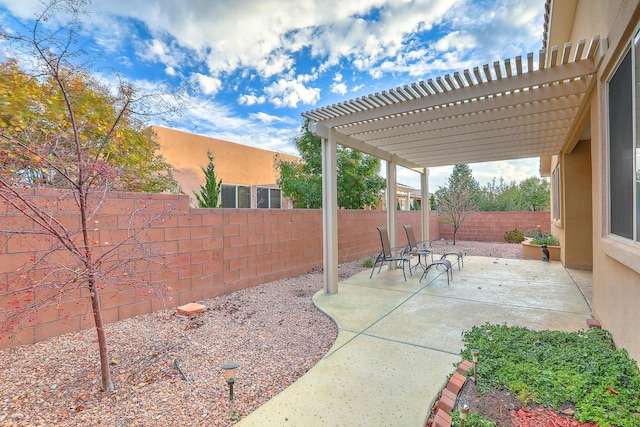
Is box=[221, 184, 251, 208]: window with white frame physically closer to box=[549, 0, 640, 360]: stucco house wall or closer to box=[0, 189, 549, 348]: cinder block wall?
box=[0, 189, 549, 348]: cinder block wall

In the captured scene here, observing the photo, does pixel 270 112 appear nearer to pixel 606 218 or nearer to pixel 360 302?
pixel 360 302

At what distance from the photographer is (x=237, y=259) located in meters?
5.45

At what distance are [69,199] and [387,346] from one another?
396 cm

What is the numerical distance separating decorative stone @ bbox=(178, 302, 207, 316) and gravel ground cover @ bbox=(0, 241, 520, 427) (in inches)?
3.0

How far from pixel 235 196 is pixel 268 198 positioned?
1451mm

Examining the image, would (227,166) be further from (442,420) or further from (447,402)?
(442,420)

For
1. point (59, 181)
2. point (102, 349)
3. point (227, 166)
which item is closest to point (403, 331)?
point (102, 349)

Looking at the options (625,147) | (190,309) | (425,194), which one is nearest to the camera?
(625,147)

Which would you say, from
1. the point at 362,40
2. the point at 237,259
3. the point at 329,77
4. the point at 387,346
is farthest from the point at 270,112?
the point at 387,346

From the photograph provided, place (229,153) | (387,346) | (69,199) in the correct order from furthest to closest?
(229,153) < (69,199) < (387,346)

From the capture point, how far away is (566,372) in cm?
226

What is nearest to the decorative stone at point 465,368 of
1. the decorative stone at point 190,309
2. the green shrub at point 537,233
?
the decorative stone at point 190,309

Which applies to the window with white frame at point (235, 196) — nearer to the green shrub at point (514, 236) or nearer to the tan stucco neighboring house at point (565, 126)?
the tan stucco neighboring house at point (565, 126)

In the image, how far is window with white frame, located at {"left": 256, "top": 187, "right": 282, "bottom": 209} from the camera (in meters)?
12.4
